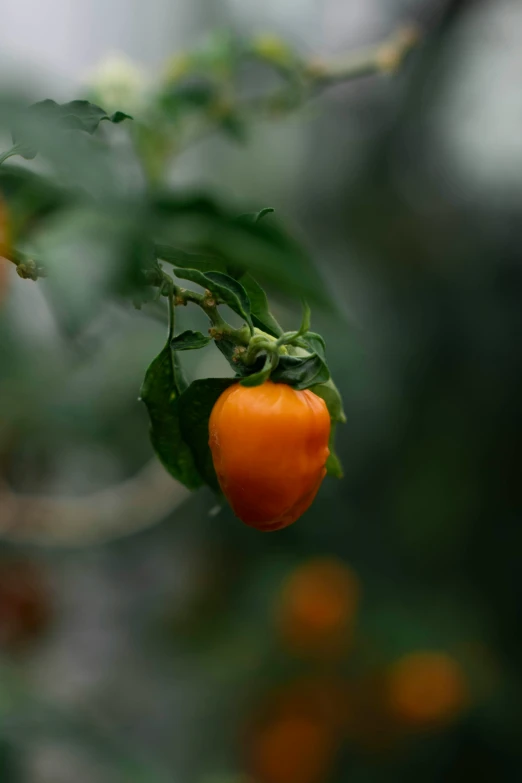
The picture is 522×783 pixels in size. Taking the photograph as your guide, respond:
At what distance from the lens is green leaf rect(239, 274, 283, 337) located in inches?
16.3

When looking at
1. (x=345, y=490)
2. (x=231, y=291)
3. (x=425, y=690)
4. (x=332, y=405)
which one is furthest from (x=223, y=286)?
(x=345, y=490)

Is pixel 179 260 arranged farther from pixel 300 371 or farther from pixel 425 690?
pixel 425 690

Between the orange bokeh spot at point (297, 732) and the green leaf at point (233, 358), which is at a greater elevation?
the green leaf at point (233, 358)

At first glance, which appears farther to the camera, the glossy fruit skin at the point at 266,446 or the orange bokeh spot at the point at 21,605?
the orange bokeh spot at the point at 21,605

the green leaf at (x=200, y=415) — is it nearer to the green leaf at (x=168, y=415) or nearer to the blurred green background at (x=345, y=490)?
the green leaf at (x=168, y=415)

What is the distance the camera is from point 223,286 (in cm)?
37

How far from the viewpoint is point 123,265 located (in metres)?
0.25

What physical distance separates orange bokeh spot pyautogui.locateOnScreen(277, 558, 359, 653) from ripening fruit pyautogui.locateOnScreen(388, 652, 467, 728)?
0.13 meters

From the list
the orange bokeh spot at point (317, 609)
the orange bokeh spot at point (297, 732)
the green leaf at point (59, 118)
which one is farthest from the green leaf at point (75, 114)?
the orange bokeh spot at point (297, 732)

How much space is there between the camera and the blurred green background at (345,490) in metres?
1.44

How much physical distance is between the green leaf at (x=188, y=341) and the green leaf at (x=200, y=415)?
0.02 meters

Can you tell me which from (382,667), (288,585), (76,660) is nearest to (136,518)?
(288,585)

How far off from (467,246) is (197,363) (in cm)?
87

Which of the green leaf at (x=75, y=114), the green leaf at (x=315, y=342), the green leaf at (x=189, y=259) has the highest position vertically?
the green leaf at (x=75, y=114)
